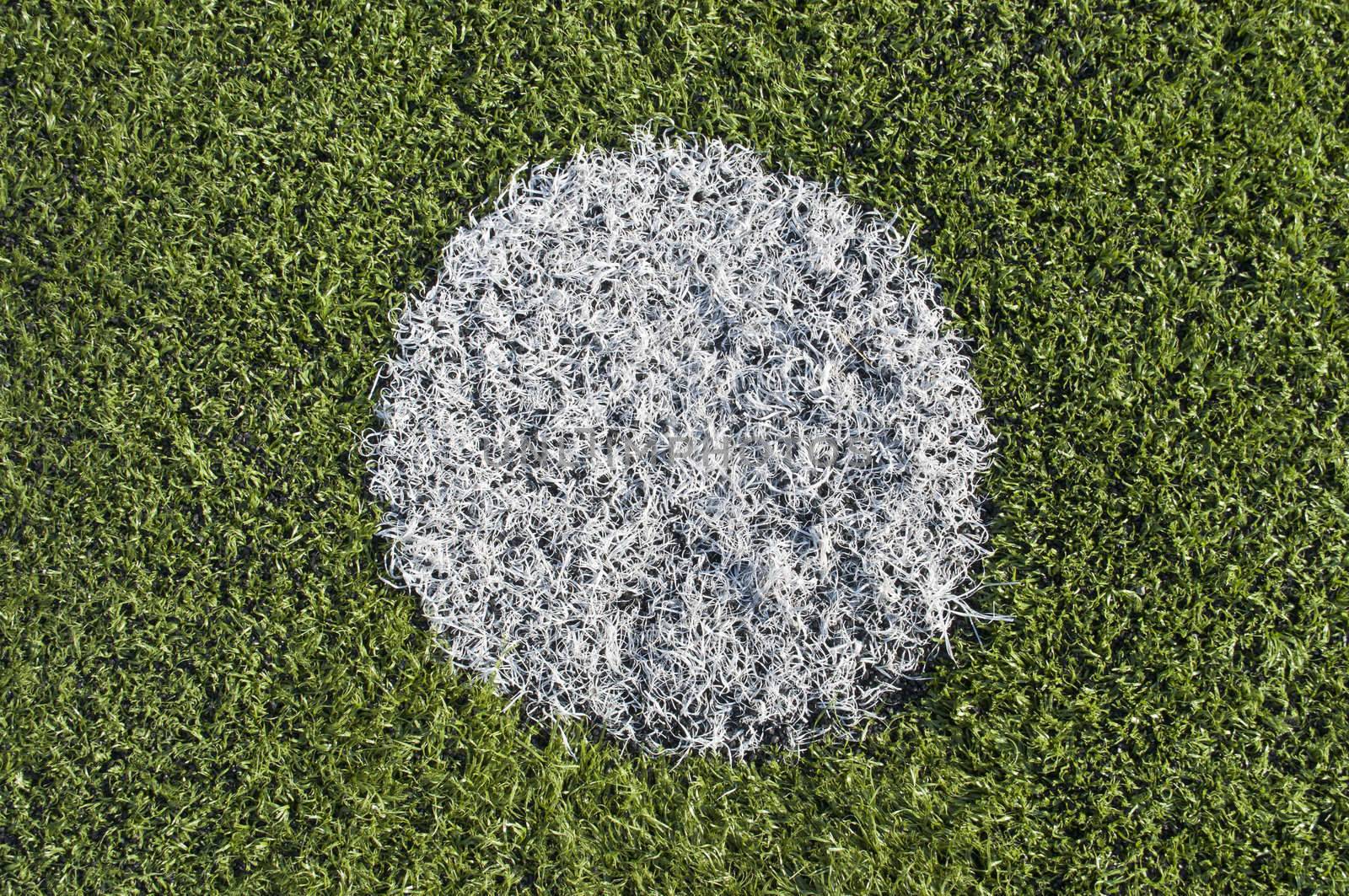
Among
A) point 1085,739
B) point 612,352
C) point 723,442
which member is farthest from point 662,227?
point 1085,739

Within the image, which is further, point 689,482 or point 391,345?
point 391,345

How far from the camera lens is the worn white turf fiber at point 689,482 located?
2191mm

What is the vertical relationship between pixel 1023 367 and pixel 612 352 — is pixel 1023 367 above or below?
above

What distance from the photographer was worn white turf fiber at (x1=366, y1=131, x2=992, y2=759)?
2.19 meters

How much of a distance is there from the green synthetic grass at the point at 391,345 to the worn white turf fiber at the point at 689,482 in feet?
0.46

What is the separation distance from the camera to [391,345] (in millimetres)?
2367

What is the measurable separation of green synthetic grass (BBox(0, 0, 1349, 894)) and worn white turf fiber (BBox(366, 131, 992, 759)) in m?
0.14

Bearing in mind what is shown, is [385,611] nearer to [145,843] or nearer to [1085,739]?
[145,843]

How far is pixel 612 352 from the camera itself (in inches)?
88.3

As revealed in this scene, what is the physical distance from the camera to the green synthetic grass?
220cm

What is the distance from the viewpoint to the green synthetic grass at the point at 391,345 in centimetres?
220

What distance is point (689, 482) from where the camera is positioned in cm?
220

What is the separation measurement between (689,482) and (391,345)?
40.0 inches

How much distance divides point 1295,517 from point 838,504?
1.37 metres
